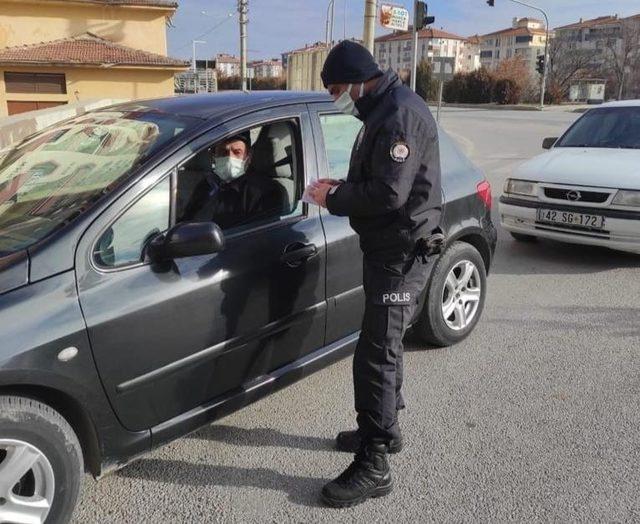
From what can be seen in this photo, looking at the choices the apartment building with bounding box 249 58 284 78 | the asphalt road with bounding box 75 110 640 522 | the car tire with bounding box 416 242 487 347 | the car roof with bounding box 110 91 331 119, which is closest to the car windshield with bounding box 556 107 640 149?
the asphalt road with bounding box 75 110 640 522

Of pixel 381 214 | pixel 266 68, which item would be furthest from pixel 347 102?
pixel 266 68

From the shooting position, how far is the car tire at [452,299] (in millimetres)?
3691

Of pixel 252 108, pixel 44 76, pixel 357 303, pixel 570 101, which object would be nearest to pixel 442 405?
pixel 357 303

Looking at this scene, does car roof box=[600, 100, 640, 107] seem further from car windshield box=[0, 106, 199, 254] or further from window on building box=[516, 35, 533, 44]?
window on building box=[516, 35, 533, 44]

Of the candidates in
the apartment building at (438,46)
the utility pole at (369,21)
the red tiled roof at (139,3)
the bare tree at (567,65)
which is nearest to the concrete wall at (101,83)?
the red tiled roof at (139,3)

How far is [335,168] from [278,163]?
29 cm

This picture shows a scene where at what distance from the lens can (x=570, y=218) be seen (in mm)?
5680

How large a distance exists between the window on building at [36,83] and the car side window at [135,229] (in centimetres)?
2338

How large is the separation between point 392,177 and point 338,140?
3.39 feet

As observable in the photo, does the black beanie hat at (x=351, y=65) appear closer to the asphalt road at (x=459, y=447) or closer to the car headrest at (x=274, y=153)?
the car headrest at (x=274, y=153)

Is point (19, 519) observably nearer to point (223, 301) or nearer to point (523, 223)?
point (223, 301)

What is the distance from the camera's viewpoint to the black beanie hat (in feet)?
7.63

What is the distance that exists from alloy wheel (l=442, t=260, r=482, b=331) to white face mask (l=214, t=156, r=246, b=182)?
4.94 feet

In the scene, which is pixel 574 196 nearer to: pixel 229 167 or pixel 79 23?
pixel 229 167
